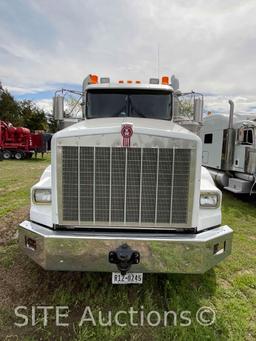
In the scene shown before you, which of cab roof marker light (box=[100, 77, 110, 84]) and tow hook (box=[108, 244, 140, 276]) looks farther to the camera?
cab roof marker light (box=[100, 77, 110, 84])

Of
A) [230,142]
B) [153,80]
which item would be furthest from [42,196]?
[230,142]

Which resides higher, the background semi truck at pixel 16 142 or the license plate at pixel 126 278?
the background semi truck at pixel 16 142

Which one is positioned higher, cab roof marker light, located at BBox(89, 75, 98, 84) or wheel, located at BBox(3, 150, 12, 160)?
cab roof marker light, located at BBox(89, 75, 98, 84)

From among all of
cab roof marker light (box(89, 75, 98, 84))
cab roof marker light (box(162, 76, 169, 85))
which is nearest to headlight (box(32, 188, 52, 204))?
cab roof marker light (box(89, 75, 98, 84))

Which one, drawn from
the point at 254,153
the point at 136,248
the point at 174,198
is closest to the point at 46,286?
the point at 136,248

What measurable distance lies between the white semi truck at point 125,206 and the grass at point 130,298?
1.63 ft

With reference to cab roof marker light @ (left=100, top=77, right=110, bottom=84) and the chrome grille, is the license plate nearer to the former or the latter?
the chrome grille

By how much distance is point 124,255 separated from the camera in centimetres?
267

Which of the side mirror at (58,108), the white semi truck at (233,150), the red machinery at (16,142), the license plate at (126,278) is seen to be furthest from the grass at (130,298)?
the red machinery at (16,142)

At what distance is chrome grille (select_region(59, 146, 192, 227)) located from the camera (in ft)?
9.06

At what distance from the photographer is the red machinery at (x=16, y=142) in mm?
21406

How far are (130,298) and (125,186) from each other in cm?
140

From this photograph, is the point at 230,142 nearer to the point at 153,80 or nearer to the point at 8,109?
the point at 153,80

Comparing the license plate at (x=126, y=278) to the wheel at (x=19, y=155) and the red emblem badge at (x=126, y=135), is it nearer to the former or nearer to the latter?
the red emblem badge at (x=126, y=135)
